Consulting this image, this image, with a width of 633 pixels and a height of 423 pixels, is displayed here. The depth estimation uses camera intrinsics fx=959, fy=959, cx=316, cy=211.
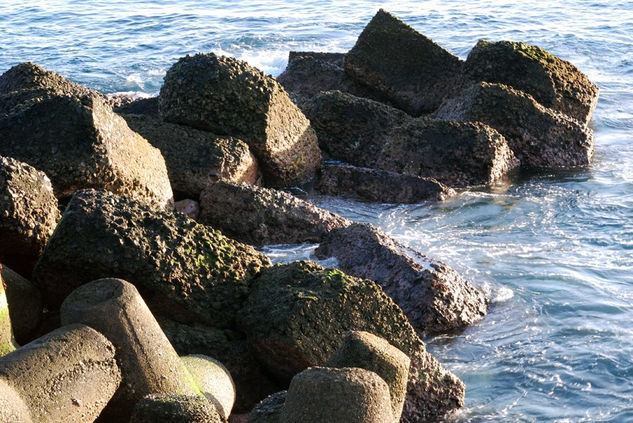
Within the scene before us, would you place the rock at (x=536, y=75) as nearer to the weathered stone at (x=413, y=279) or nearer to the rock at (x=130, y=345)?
the weathered stone at (x=413, y=279)

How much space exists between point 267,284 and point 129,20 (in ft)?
63.5

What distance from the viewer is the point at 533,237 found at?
914 cm

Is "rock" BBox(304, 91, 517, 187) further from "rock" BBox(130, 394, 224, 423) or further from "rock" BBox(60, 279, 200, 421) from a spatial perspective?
"rock" BBox(130, 394, 224, 423)

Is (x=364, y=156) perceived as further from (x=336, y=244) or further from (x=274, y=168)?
(x=336, y=244)

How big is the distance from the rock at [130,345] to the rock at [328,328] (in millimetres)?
777

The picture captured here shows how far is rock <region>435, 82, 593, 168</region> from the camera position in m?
11.0

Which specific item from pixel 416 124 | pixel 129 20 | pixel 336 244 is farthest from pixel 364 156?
pixel 129 20

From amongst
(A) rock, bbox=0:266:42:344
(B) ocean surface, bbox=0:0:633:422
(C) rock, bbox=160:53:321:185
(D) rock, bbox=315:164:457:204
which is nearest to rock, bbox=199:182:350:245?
(B) ocean surface, bbox=0:0:633:422

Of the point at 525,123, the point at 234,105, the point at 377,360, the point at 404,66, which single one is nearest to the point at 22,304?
the point at 377,360

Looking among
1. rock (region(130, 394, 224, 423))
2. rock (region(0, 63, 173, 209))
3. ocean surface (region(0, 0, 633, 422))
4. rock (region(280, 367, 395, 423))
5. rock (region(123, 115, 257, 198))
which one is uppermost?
rock (region(0, 63, 173, 209))

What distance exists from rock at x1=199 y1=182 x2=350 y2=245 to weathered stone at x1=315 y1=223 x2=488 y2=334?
61 centimetres

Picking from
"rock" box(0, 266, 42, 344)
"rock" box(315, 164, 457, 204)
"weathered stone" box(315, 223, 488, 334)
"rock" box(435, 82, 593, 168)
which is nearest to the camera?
"rock" box(0, 266, 42, 344)

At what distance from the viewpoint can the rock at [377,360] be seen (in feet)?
15.5

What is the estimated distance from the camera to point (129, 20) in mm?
24078
